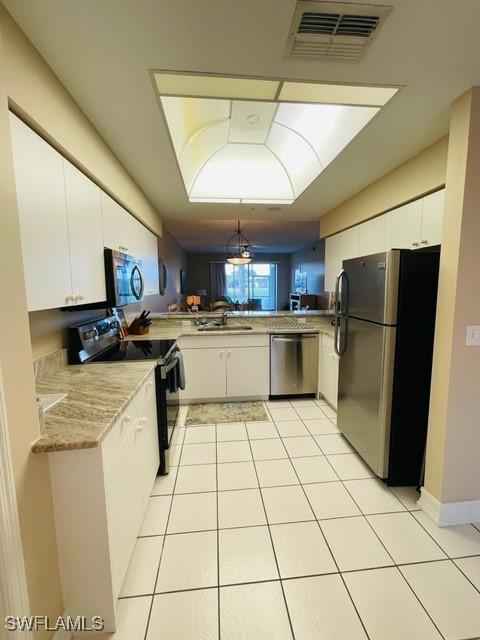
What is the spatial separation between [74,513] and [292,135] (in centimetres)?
293

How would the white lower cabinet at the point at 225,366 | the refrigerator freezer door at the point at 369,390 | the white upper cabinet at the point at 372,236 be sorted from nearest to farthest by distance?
the refrigerator freezer door at the point at 369,390 < the white upper cabinet at the point at 372,236 < the white lower cabinet at the point at 225,366

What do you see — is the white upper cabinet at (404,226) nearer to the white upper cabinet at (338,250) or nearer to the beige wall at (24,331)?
the white upper cabinet at (338,250)

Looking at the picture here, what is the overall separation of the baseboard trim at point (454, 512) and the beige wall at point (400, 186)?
2023mm

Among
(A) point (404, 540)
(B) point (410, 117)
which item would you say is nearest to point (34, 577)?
(A) point (404, 540)

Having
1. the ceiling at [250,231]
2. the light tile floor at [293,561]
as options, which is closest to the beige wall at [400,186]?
the ceiling at [250,231]

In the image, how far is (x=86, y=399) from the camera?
4.54ft

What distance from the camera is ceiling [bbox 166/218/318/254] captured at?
5.21 m

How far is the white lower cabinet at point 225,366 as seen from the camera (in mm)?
3416

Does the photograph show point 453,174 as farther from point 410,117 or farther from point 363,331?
point 363,331

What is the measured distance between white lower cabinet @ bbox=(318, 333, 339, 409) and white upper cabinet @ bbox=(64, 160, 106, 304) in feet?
7.66

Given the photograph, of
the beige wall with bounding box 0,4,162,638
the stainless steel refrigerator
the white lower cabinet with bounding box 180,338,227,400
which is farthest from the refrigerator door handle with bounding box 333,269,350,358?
the beige wall with bounding box 0,4,162,638

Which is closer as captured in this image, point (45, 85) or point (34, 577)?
point (34, 577)

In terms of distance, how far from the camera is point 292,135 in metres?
2.54

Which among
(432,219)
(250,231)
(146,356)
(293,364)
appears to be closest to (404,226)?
(432,219)
